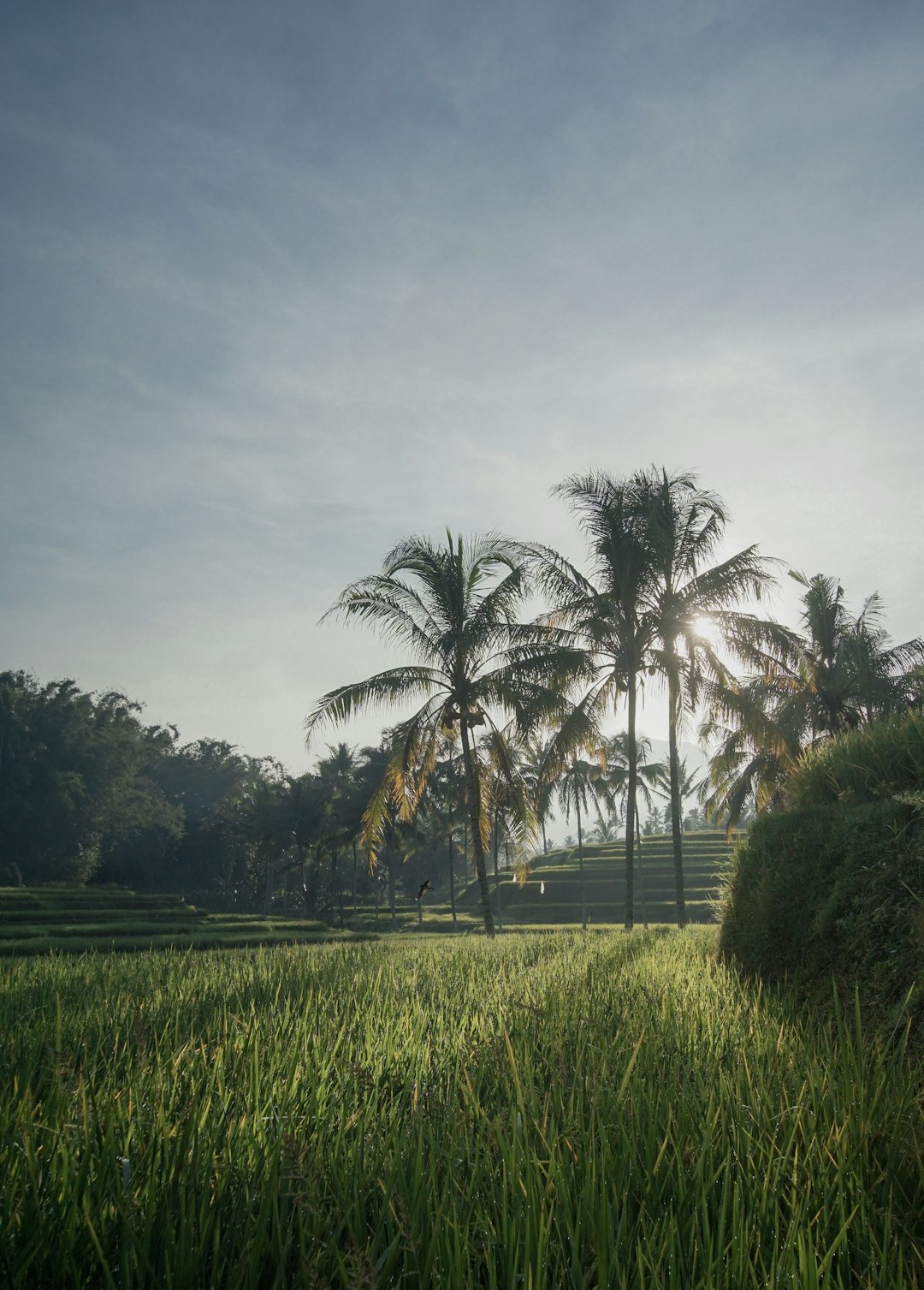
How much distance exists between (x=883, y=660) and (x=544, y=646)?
11154 millimetres

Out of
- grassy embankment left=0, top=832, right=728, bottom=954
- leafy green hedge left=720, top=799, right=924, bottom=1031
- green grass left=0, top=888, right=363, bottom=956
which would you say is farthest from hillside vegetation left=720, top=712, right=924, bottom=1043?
green grass left=0, top=888, right=363, bottom=956

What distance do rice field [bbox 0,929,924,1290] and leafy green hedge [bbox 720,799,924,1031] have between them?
1.77ft

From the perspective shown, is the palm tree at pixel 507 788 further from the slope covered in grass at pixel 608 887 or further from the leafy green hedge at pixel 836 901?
the slope covered in grass at pixel 608 887

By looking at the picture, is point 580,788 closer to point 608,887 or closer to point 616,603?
point 608,887

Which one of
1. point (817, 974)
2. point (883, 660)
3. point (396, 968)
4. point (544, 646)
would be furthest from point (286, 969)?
point (883, 660)

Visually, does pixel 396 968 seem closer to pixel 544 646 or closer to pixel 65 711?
pixel 544 646

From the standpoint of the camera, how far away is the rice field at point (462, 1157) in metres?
1.55

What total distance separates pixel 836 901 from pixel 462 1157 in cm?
359

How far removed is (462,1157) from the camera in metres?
2.17

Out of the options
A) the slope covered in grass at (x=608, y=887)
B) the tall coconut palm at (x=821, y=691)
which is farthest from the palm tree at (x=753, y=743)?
the slope covered in grass at (x=608, y=887)

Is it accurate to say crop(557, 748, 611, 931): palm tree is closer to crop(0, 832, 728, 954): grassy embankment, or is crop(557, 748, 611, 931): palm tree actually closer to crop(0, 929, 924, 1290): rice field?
crop(0, 832, 728, 954): grassy embankment

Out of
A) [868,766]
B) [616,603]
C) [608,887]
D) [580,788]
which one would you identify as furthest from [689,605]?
[608,887]

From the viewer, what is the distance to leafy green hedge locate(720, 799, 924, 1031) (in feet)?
13.8

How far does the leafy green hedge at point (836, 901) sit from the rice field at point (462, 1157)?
54 centimetres
